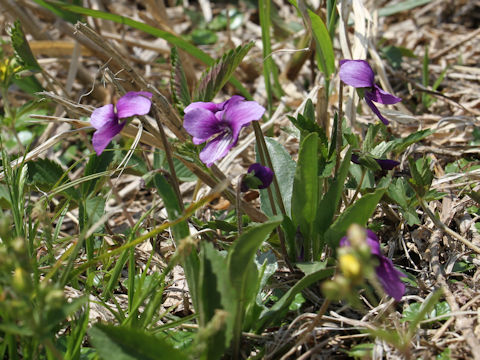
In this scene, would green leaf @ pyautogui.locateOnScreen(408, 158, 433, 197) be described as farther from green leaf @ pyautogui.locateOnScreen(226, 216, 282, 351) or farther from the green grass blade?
the green grass blade

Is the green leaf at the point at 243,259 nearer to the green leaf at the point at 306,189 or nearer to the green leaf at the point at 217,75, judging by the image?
the green leaf at the point at 306,189

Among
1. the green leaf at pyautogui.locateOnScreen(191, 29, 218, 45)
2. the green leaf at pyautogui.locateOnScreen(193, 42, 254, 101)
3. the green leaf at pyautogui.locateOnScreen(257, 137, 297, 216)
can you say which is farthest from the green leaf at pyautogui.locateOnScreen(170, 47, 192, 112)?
Result: the green leaf at pyautogui.locateOnScreen(191, 29, 218, 45)

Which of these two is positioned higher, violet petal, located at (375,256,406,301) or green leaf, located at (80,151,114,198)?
green leaf, located at (80,151,114,198)

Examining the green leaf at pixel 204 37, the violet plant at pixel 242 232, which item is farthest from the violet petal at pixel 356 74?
the green leaf at pixel 204 37

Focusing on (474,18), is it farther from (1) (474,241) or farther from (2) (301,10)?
(1) (474,241)

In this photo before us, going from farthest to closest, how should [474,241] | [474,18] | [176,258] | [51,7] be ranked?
[474,18]
[51,7]
[474,241]
[176,258]

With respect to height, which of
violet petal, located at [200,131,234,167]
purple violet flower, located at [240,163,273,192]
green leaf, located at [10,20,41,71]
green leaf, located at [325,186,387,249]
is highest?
green leaf, located at [10,20,41,71]

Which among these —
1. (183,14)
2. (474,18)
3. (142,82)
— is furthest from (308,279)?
(183,14)
